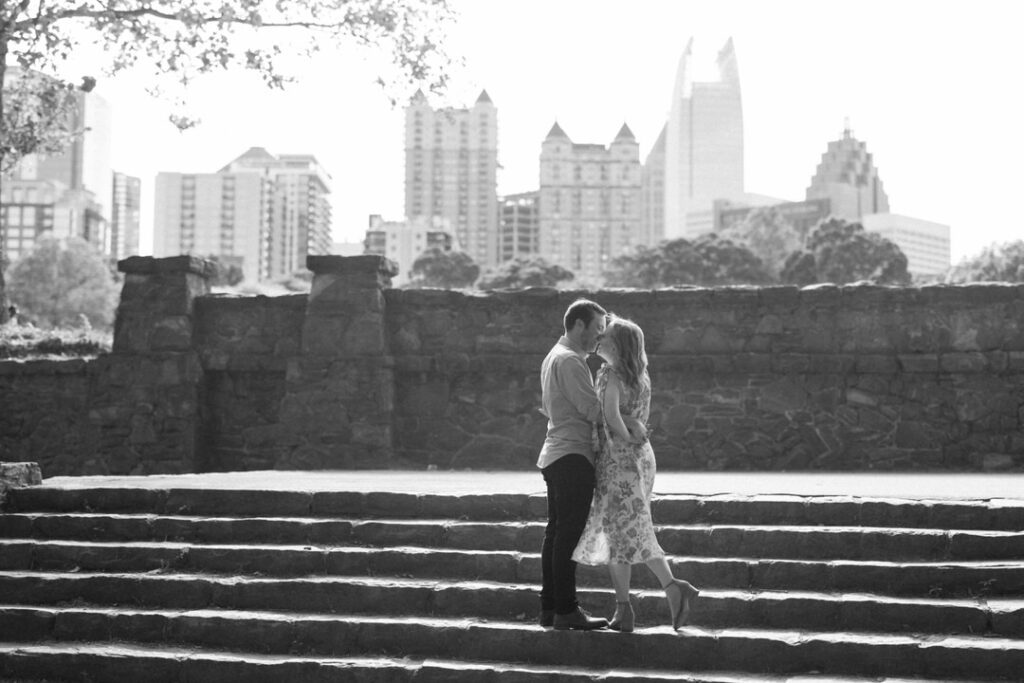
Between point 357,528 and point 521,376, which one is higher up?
point 521,376

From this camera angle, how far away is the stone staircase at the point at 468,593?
5.34 m

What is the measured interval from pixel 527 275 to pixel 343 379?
173 ft

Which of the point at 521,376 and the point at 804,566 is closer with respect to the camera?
the point at 804,566

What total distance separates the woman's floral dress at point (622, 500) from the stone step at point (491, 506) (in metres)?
1.28

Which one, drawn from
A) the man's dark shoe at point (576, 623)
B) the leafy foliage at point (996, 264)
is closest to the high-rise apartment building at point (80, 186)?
the leafy foliage at point (996, 264)

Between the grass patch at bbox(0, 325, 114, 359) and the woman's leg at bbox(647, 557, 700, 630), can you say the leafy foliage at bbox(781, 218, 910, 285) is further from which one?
the woman's leg at bbox(647, 557, 700, 630)

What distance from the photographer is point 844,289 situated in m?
10.6

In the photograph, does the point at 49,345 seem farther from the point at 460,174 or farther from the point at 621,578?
the point at 460,174

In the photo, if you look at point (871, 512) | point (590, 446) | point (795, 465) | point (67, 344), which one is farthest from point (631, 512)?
point (67, 344)

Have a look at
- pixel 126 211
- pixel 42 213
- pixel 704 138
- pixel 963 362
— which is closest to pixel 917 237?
pixel 704 138

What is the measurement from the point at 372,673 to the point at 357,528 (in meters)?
1.45

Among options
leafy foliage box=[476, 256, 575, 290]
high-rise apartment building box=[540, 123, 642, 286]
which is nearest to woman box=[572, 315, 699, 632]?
leafy foliage box=[476, 256, 575, 290]

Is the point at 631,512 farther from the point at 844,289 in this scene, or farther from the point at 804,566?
the point at 844,289

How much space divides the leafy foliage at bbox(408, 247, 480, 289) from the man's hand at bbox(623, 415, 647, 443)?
63.1m
